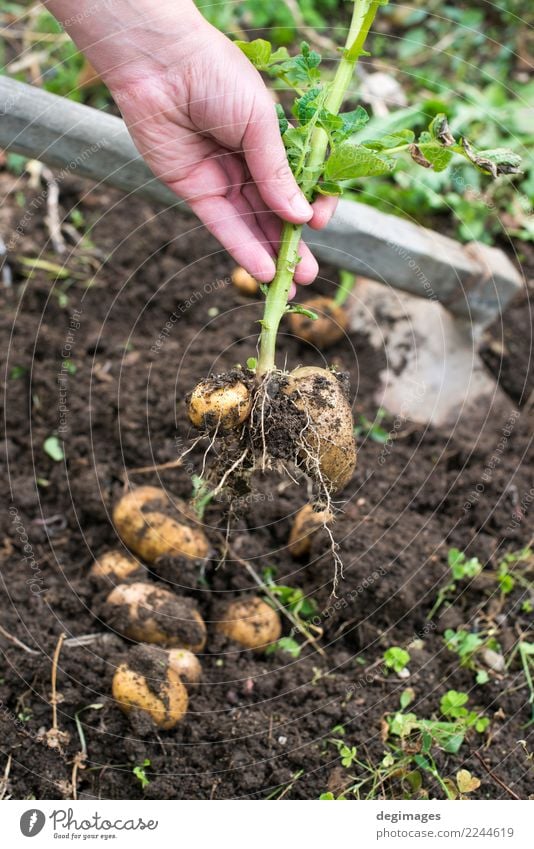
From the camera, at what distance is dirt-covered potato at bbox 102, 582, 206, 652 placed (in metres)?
2.17

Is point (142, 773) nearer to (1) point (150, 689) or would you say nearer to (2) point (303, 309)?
(1) point (150, 689)

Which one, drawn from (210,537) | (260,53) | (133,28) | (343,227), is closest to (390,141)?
(260,53)

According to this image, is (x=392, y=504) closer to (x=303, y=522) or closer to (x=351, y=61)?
(x=303, y=522)

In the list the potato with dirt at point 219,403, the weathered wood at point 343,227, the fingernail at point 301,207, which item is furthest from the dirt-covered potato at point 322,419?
the weathered wood at point 343,227

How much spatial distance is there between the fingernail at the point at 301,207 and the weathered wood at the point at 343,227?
2.53 ft

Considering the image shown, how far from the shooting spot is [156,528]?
2.34m

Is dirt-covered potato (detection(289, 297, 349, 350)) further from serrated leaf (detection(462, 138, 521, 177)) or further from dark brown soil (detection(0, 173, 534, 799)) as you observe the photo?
serrated leaf (detection(462, 138, 521, 177))

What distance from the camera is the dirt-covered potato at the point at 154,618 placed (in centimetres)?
217

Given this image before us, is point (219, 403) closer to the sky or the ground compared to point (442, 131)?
closer to the ground

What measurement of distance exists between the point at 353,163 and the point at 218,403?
61cm

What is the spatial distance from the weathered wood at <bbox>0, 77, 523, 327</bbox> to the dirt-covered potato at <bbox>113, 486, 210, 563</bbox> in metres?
0.93

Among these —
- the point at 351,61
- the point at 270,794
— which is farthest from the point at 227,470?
the point at 351,61

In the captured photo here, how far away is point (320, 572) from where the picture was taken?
2.40m

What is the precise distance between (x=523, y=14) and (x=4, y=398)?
3570 millimetres
